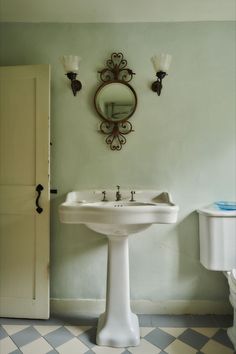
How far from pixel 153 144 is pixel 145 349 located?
1.34 meters

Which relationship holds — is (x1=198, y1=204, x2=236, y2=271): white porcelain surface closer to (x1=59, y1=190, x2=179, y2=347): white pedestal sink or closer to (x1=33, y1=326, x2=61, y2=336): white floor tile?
(x1=59, y1=190, x2=179, y2=347): white pedestal sink

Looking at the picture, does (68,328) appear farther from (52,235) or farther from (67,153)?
(67,153)

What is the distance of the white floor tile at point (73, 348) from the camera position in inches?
57.9

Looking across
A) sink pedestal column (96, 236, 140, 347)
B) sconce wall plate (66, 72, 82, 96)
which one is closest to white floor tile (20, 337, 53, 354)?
sink pedestal column (96, 236, 140, 347)

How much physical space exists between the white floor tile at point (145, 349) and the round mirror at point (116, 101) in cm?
150

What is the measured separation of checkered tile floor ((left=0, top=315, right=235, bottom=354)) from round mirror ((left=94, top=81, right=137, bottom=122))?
149cm

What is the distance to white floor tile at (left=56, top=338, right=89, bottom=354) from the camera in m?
1.47

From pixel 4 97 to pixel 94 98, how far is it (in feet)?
2.18

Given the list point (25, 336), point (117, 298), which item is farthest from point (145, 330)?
point (25, 336)

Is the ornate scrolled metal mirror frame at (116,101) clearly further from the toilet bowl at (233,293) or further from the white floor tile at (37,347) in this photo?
the white floor tile at (37,347)

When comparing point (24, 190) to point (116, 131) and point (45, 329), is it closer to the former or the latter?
point (116, 131)

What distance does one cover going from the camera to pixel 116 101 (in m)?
1.86

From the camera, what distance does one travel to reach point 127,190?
184 cm

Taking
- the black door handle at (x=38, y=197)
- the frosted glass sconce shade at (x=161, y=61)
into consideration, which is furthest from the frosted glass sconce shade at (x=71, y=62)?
the black door handle at (x=38, y=197)
